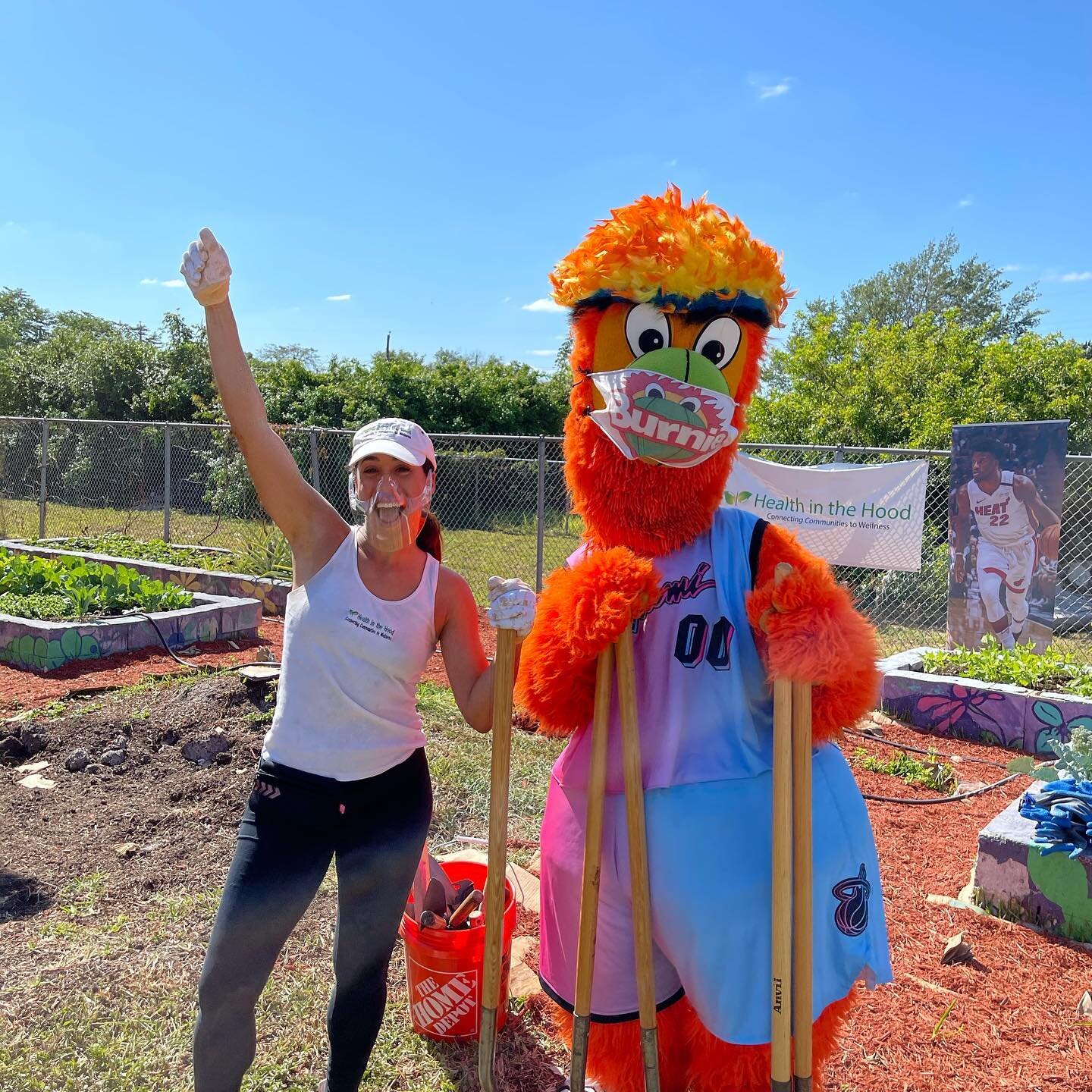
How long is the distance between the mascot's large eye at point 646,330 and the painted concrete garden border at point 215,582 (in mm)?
7434

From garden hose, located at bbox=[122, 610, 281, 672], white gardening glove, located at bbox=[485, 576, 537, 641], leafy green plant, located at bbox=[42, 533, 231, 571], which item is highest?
white gardening glove, located at bbox=[485, 576, 537, 641]

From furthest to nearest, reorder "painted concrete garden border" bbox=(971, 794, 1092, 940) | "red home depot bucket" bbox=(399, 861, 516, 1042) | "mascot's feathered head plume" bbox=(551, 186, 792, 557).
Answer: "painted concrete garden border" bbox=(971, 794, 1092, 940) < "red home depot bucket" bbox=(399, 861, 516, 1042) < "mascot's feathered head plume" bbox=(551, 186, 792, 557)

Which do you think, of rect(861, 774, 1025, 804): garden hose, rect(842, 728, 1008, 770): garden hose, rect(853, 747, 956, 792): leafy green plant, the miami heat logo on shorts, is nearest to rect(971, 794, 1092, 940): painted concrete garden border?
rect(861, 774, 1025, 804): garden hose

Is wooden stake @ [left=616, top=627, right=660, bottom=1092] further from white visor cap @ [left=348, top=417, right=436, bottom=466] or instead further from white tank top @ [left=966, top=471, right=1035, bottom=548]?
white tank top @ [left=966, top=471, right=1035, bottom=548]

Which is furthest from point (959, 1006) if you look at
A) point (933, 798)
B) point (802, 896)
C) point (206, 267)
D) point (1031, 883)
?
point (206, 267)

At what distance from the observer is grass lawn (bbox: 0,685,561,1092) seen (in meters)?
2.57

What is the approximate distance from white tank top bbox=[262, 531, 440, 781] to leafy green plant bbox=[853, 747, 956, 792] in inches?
158

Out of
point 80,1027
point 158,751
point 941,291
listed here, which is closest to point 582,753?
point 80,1027

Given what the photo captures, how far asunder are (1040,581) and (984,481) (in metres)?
0.90

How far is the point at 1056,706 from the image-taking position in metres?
5.66

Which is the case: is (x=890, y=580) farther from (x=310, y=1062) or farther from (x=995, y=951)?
(x=310, y=1062)

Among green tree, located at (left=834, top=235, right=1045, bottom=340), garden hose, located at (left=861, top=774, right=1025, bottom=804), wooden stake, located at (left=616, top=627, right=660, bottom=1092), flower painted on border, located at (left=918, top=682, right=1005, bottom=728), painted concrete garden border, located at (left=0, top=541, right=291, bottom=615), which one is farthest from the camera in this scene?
green tree, located at (left=834, top=235, right=1045, bottom=340)

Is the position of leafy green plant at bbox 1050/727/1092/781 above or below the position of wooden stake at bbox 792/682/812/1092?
below

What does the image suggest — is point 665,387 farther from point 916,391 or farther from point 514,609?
point 916,391
